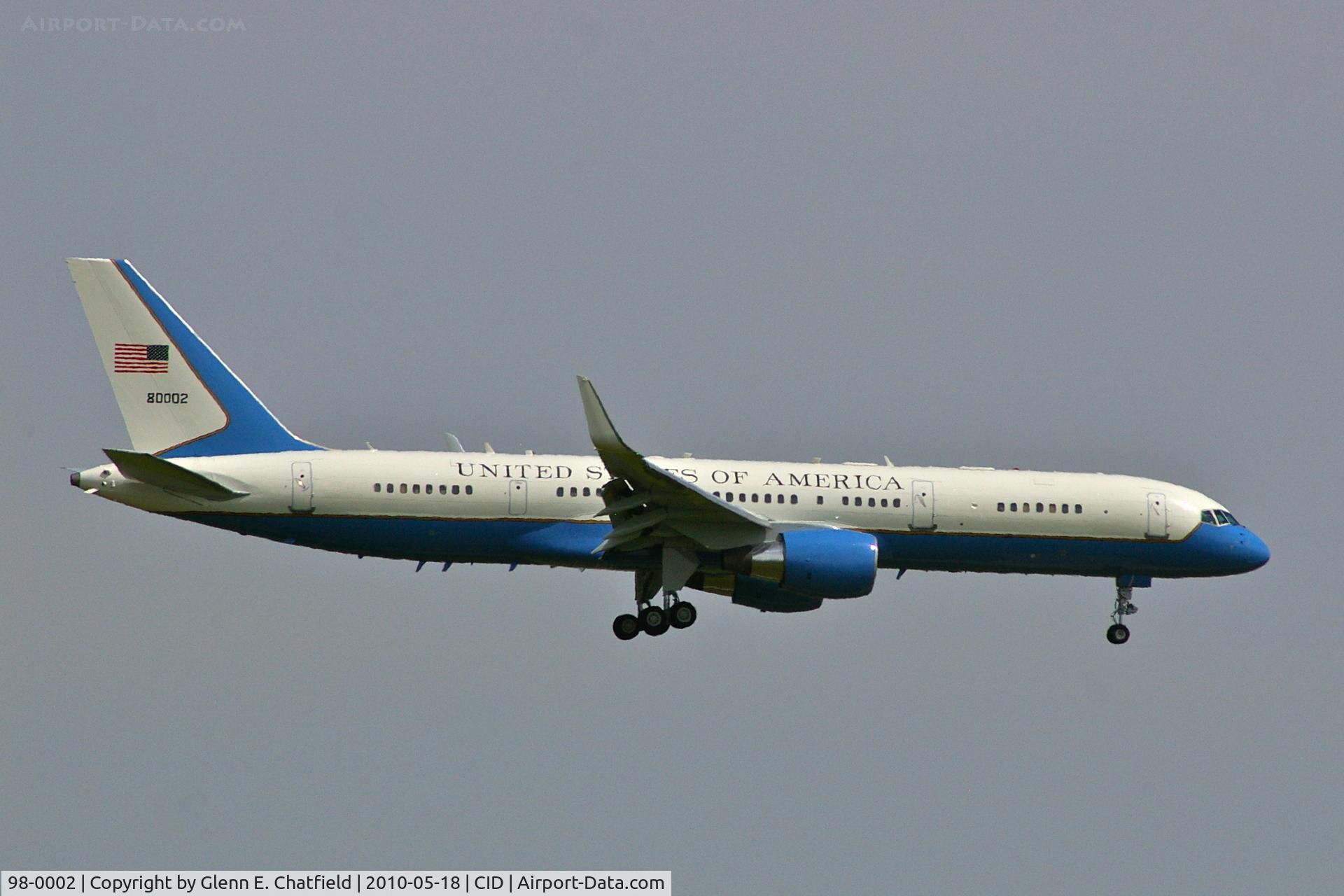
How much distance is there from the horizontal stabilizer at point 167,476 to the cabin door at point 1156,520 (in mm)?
22040

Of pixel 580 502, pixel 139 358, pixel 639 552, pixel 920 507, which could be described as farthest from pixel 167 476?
pixel 920 507

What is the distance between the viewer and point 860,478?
44344 millimetres

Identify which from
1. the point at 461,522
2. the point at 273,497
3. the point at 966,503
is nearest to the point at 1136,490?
the point at 966,503

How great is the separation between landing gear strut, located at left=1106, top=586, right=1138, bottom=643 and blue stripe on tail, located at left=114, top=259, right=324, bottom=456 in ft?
67.0

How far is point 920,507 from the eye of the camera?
44188mm

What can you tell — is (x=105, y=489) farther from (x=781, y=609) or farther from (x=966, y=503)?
(x=966, y=503)

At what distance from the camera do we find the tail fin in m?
42.4

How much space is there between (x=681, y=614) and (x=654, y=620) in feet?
2.22

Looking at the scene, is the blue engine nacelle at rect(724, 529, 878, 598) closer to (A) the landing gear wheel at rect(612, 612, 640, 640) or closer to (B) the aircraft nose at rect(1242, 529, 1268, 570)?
(A) the landing gear wheel at rect(612, 612, 640, 640)

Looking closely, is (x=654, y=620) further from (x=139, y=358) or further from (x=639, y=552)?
(x=139, y=358)

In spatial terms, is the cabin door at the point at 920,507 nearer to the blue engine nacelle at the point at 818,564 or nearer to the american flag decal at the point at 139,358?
the blue engine nacelle at the point at 818,564

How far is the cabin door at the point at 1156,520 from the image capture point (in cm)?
4578

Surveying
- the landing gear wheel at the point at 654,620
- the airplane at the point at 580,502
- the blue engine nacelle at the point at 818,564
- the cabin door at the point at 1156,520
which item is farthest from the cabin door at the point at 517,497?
the cabin door at the point at 1156,520

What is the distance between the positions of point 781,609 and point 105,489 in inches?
659
